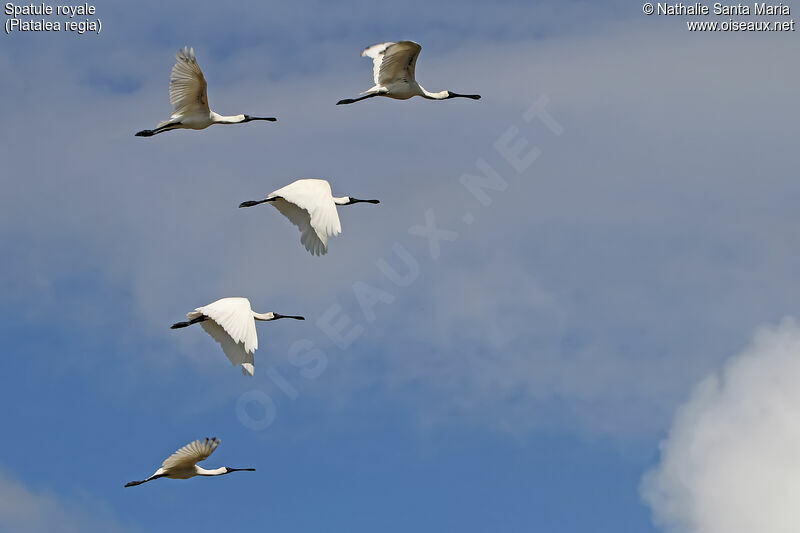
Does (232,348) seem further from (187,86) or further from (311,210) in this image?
(187,86)

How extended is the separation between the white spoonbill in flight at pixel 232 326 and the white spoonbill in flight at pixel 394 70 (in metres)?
8.11

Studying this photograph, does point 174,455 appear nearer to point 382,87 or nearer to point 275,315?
point 275,315

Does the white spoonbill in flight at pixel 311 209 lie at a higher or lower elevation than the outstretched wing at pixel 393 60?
lower

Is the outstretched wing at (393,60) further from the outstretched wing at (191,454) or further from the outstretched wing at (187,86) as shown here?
the outstretched wing at (191,454)

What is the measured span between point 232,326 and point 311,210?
374 cm

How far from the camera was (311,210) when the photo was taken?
45.4 metres

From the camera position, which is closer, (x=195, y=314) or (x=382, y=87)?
(x=195, y=314)

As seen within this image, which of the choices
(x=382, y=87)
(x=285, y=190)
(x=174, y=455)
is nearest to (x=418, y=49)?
(x=382, y=87)

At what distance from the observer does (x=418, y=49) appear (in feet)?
161

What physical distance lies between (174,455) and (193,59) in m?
10.5

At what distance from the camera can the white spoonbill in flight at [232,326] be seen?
4478cm

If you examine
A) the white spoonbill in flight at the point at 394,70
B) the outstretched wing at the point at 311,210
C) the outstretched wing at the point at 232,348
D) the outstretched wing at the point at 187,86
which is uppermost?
the white spoonbill in flight at the point at 394,70

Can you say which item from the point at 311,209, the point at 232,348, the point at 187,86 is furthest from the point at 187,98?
the point at 232,348

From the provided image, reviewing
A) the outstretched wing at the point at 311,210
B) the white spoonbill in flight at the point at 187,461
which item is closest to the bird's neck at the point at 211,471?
the white spoonbill in flight at the point at 187,461
